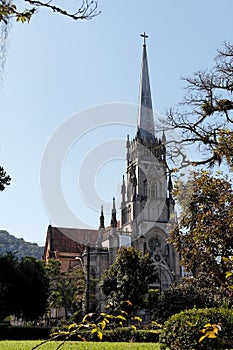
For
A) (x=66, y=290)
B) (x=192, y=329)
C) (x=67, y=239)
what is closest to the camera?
(x=192, y=329)

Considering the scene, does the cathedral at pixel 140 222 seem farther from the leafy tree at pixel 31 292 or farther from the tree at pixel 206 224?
the tree at pixel 206 224

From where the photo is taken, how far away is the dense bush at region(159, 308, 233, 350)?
9414 mm

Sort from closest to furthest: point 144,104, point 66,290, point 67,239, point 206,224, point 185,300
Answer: point 206,224, point 185,300, point 66,290, point 144,104, point 67,239

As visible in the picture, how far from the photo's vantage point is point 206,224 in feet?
51.1

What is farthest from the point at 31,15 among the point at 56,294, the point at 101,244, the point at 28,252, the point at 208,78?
the point at 28,252

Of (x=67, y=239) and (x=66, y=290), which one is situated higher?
(x=67, y=239)

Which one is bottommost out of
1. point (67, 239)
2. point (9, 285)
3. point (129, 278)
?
point (9, 285)

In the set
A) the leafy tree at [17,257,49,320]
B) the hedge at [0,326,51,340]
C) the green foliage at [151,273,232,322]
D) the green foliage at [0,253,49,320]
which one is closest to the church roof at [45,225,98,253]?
the leafy tree at [17,257,49,320]

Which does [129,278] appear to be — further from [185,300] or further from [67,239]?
[67,239]

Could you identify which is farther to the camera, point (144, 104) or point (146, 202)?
point (144, 104)

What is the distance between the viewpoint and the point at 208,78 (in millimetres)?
11820

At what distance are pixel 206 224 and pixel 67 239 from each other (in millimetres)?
55289

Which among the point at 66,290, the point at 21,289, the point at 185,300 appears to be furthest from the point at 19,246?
the point at 185,300

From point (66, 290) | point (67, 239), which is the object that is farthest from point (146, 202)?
point (66, 290)
